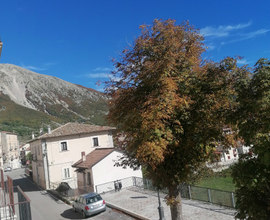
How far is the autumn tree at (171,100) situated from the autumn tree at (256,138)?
110 centimetres

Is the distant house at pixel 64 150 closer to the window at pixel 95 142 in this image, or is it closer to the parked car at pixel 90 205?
the window at pixel 95 142

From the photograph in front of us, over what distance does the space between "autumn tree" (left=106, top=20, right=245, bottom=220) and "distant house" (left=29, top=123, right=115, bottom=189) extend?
22118 mm

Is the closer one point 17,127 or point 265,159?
point 265,159

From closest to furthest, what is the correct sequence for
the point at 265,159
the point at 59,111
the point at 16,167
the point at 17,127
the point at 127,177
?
the point at 265,159 → the point at 127,177 → the point at 16,167 → the point at 17,127 → the point at 59,111

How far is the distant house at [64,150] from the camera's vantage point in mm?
29875

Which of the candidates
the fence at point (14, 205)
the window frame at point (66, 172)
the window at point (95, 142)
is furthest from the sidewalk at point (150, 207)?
the window at point (95, 142)

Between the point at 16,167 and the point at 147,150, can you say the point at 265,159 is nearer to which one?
the point at 147,150

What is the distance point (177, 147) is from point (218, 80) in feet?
7.91

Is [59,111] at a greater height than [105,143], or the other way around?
[59,111]

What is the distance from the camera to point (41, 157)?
31.7 meters

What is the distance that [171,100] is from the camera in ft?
20.3

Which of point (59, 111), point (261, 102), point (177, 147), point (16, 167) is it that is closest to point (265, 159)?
point (261, 102)

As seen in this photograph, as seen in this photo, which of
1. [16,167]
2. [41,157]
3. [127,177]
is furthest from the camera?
[16,167]

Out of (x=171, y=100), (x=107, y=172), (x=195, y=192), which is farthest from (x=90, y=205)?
(x=171, y=100)
